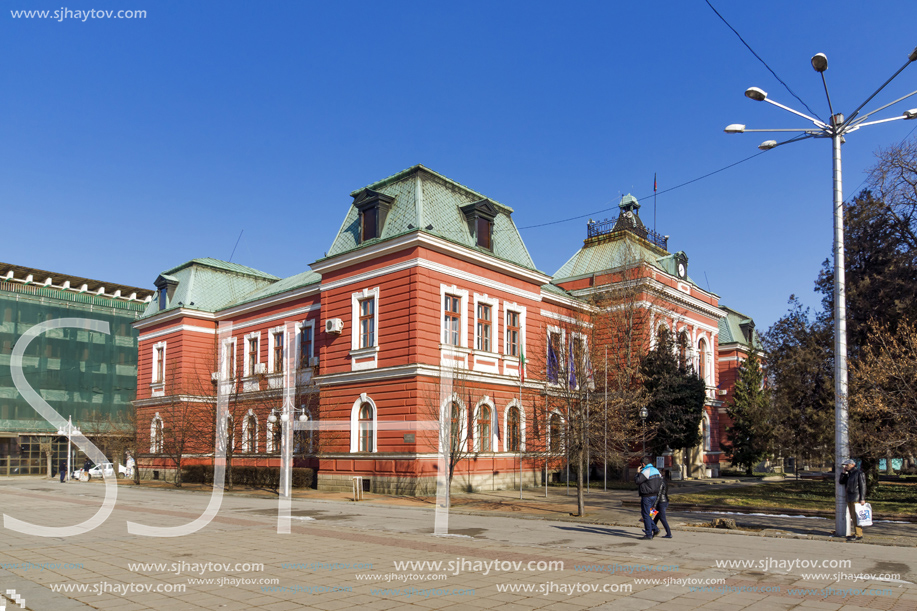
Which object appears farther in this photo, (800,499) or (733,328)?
(733,328)

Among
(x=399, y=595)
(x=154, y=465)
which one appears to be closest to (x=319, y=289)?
(x=154, y=465)

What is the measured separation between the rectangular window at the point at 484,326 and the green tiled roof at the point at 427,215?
266 centimetres

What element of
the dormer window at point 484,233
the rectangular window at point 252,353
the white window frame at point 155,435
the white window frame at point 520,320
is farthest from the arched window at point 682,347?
the white window frame at point 155,435

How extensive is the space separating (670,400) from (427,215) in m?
16.9

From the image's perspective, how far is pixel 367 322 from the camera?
107ft

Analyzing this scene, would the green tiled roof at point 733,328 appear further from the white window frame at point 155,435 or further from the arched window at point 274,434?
the white window frame at point 155,435

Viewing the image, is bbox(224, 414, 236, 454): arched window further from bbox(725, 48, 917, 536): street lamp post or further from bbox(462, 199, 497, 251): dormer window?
bbox(725, 48, 917, 536): street lamp post

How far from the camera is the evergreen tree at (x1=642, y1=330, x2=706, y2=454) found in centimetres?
3662

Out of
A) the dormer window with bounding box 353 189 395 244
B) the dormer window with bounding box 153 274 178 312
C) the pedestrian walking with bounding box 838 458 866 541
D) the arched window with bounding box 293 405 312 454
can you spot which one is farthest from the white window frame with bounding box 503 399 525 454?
the dormer window with bounding box 153 274 178 312

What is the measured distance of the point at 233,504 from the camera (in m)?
26.2

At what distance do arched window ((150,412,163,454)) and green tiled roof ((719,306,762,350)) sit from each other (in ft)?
157

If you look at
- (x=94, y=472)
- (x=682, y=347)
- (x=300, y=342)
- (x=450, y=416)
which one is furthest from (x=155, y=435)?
(x=682, y=347)

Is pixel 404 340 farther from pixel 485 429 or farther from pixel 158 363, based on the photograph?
pixel 158 363

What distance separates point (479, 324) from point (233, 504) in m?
13.8
